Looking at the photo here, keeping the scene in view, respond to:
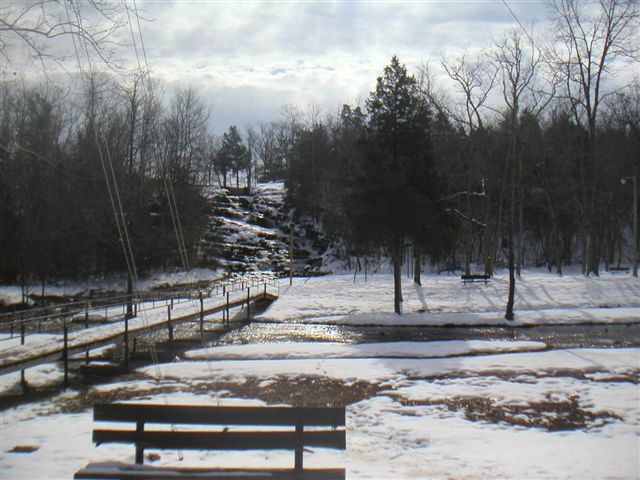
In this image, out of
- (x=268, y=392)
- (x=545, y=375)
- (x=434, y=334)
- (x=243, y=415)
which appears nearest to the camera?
(x=243, y=415)

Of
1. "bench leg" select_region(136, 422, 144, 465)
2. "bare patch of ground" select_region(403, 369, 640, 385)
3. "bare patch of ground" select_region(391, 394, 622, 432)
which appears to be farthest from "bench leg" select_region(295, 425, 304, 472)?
"bare patch of ground" select_region(403, 369, 640, 385)

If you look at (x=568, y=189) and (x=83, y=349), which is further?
(x=568, y=189)

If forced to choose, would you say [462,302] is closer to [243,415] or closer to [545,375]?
[545,375]

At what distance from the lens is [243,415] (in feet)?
16.8

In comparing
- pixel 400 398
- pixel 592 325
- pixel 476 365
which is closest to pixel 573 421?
pixel 400 398

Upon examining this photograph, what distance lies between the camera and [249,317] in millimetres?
26922

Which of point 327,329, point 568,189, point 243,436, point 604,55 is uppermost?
point 604,55

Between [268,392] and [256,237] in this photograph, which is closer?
[268,392]

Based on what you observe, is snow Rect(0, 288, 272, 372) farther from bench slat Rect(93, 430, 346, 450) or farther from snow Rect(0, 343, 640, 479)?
bench slat Rect(93, 430, 346, 450)

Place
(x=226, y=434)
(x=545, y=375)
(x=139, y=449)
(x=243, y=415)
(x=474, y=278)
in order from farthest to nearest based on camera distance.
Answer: (x=474, y=278) < (x=545, y=375) < (x=139, y=449) < (x=243, y=415) < (x=226, y=434)

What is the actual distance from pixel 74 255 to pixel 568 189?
128 feet

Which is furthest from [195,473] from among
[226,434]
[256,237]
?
[256,237]

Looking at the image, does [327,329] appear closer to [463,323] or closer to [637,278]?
[463,323]

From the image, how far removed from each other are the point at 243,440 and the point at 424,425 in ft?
12.2
